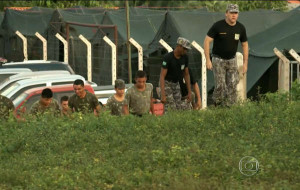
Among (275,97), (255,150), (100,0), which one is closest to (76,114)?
(275,97)

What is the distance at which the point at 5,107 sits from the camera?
1652 cm

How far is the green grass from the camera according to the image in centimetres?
1043

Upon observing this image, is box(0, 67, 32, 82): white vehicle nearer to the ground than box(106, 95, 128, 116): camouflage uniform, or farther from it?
farther from it

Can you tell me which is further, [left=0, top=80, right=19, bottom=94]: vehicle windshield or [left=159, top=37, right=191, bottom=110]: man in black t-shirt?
[left=0, top=80, right=19, bottom=94]: vehicle windshield

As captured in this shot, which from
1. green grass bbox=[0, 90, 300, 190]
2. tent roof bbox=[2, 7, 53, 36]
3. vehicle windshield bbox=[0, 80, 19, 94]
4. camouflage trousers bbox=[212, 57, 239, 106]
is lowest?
green grass bbox=[0, 90, 300, 190]

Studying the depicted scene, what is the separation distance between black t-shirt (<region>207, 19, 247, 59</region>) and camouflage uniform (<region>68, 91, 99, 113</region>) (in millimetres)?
2493

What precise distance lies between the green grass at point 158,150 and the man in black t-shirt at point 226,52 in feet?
2.16

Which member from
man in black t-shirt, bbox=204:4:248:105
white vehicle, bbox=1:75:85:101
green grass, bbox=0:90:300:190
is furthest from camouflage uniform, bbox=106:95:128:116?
white vehicle, bbox=1:75:85:101

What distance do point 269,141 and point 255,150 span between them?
24.1 inches

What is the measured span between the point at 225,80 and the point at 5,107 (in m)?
3.71

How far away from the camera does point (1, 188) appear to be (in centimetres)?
1093

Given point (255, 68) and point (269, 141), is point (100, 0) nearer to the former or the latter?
point (255, 68)

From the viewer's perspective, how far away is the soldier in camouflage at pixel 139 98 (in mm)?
16266

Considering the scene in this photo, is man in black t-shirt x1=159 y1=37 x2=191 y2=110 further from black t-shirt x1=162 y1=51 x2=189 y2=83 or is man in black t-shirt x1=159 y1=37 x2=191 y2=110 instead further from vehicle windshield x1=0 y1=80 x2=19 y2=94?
vehicle windshield x1=0 y1=80 x2=19 y2=94
